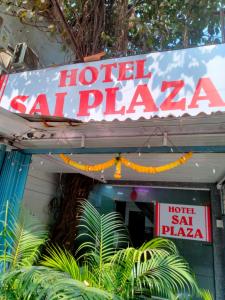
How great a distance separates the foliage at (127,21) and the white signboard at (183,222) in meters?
3.25

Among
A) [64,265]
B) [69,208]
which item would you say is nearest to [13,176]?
[69,208]

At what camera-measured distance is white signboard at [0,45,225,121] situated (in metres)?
2.32

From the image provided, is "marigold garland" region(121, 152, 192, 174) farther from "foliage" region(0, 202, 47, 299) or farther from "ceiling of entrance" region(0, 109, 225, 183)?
"foliage" region(0, 202, 47, 299)

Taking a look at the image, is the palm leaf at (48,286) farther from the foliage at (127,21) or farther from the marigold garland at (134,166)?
the foliage at (127,21)

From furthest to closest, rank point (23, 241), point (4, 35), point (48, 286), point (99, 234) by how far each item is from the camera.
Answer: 1. point (4, 35)
2. point (23, 241)
3. point (99, 234)
4. point (48, 286)

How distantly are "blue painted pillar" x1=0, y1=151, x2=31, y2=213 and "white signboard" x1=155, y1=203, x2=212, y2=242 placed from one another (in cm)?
302

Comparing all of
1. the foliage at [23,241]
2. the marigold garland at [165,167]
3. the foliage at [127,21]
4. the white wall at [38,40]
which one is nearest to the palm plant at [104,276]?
the foliage at [23,241]

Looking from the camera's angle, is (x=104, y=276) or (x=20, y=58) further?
(x=20, y=58)

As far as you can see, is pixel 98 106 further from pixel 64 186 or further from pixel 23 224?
pixel 64 186

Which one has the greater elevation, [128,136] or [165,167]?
[128,136]

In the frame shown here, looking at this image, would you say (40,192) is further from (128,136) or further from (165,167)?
(165,167)

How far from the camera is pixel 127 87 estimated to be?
8.67 ft

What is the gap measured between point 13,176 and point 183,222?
3518 mm

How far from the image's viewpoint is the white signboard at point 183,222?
5.22 m
